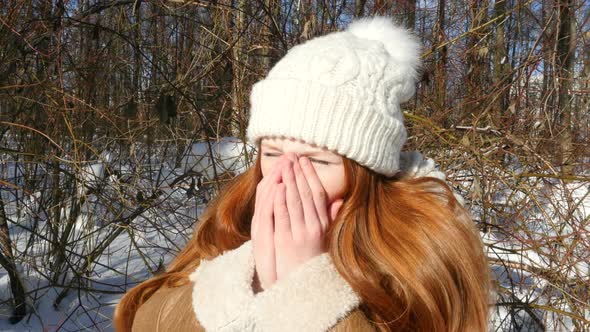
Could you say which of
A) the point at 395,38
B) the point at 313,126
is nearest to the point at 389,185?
the point at 313,126

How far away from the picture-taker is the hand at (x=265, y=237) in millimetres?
1271

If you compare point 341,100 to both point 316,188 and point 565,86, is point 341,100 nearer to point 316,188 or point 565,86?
point 316,188

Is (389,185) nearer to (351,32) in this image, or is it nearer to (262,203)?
(262,203)

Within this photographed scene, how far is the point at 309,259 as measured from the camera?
1.24 meters

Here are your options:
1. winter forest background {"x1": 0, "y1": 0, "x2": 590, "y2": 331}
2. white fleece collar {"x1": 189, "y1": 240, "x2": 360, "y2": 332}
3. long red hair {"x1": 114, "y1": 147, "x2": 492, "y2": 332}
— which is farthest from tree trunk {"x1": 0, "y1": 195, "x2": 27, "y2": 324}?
long red hair {"x1": 114, "y1": 147, "x2": 492, "y2": 332}

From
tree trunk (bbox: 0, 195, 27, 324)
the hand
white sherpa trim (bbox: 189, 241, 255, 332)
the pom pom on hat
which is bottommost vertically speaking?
tree trunk (bbox: 0, 195, 27, 324)

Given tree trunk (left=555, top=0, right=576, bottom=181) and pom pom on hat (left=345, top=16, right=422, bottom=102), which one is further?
tree trunk (left=555, top=0, right=576, bottom=181)

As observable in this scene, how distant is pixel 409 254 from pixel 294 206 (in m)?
0.33

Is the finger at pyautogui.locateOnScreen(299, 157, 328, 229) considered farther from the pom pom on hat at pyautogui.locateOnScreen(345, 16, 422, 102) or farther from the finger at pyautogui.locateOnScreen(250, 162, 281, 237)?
the pom pom on hat at pyautogui.locateOnScreen(345, 16, 422, 102)

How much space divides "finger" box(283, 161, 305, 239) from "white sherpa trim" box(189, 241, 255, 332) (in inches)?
6.6

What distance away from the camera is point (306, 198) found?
126cm

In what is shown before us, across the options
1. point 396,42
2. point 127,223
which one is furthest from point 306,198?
point 127,223

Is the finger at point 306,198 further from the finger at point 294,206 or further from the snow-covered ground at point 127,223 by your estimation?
the snow-covered ground at point 127,223

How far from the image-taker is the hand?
1.27 metres
